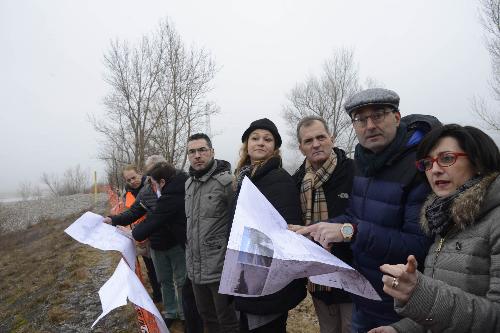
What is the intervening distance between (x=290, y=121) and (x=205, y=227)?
23916 mm

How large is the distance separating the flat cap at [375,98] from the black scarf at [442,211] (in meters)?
0.59

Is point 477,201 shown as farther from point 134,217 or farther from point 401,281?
point 134,217

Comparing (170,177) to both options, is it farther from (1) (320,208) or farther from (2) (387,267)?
(2) (387,267)

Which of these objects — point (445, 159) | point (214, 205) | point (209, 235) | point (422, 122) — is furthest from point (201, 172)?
point (445, 159)

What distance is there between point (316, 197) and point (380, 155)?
2.32 ft

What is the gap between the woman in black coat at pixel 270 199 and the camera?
6.49ft

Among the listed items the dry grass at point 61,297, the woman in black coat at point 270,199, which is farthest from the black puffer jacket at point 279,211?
the dry grass at point 61,297

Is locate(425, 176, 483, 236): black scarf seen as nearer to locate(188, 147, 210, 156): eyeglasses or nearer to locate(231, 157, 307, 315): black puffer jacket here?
locate(231, 157, 307, 315): black puffer jacket

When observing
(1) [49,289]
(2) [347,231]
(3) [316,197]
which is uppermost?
(3) [316,197]

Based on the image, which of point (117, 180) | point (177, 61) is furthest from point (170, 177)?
point (117, 180)

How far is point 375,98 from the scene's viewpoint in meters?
1.71

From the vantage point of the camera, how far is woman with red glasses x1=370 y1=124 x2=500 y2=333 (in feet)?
3.63

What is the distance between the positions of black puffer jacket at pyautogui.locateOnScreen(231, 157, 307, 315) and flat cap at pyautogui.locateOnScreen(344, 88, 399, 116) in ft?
2.19

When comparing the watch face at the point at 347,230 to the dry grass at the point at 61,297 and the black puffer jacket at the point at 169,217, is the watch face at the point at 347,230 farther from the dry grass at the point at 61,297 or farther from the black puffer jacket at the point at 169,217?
the dry grass at the point at 61,297
